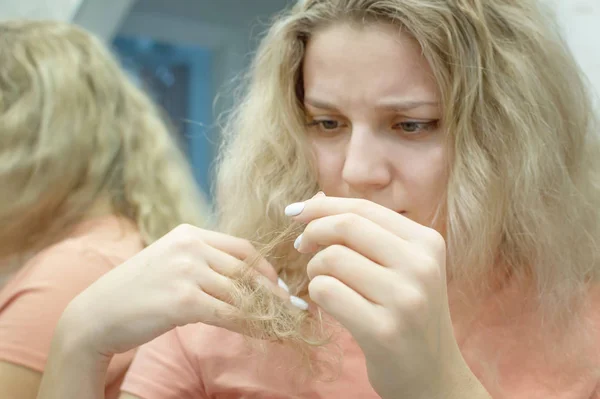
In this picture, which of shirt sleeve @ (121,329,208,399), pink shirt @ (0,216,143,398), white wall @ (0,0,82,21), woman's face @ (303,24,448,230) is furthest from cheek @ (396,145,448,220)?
white wall @ (0,0,82,21)

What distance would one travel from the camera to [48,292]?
0.86 m

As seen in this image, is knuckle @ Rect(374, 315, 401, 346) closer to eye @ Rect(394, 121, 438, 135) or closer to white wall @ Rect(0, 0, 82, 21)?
eye @ Rect(394, 121, 438, 135)

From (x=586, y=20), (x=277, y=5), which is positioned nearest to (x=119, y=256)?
(x=586, y=20)

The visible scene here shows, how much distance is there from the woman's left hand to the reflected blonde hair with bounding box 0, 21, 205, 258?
53cm

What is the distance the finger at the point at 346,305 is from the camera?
0.53 metres

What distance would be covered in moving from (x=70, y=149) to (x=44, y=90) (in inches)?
3.9

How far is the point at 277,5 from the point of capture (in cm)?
258

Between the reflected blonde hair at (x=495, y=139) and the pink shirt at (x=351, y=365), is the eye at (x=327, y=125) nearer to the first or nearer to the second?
the reflected blonde hair at (x=495, y=139)

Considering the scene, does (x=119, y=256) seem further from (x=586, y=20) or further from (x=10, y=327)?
(x=586, y=20)

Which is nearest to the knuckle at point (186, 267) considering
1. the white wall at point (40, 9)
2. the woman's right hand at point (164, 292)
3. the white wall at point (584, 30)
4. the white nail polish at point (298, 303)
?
the woman's right hand at point (164, 292)

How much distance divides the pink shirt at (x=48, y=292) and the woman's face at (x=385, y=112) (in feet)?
1.32

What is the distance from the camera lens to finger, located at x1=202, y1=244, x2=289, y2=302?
0.65 metres

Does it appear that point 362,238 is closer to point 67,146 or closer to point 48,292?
point 48,292

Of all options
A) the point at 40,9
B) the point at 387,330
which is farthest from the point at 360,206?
the point at 40,9
